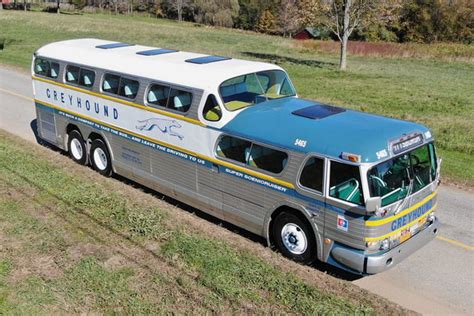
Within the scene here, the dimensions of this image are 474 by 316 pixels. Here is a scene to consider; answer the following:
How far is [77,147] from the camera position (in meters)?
12.9

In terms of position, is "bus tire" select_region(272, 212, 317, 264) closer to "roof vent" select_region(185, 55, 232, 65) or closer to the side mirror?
the side mirror

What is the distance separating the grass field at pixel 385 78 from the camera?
1623 centimetres

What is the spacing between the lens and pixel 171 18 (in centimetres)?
11600

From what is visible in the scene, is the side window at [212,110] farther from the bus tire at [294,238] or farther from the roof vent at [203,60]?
the bus tire at [294,238]

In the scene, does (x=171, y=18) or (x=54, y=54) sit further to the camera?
(x=171, y=18)

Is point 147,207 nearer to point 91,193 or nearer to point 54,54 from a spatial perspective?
point 91,193

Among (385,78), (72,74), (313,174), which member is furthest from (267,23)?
(313,174)

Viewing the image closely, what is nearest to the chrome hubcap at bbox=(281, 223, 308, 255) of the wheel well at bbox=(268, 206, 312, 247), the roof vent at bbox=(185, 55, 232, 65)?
the wheel well at bbox=(268, 206, 312, 247)

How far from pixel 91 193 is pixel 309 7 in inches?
979

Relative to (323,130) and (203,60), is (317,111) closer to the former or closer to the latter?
(323,130)

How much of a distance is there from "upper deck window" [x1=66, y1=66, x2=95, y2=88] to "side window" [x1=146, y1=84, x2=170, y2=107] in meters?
2.27

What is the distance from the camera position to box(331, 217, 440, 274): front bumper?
284 inches

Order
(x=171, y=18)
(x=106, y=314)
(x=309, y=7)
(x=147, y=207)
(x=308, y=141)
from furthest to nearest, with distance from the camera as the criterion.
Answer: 1. (x=171, y=18)
2. (x=309, y=7)
3. (x=147, y=207)
4. (x=308, y=141)
5. (x=106, y=314)

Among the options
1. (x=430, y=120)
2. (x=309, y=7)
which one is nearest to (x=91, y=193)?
(x=430, y=120)
